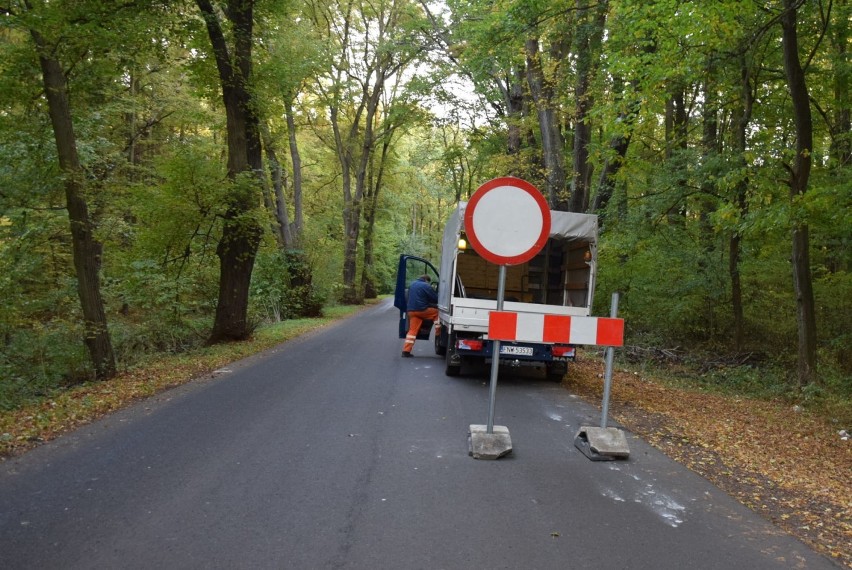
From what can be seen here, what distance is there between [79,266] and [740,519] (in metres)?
9.80

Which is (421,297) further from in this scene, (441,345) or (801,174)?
(801,174)

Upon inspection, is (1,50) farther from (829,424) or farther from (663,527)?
(829,424)

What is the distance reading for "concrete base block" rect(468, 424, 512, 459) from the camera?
16.8ft

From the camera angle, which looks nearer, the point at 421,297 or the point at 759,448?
the point at 759,448

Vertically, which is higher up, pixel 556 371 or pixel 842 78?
pixel 842 78

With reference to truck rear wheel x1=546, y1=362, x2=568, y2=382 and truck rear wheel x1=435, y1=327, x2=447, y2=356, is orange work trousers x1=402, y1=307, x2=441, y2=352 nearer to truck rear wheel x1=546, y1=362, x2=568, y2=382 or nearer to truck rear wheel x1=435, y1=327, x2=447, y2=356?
truck rear wheel x1=435, y1=327, x2=447, y2=356

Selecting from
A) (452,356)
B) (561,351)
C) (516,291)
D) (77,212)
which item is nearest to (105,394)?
(77,212)

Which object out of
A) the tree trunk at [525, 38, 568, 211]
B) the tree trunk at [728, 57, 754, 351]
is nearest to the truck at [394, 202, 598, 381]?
the tree trunk at [728, 57, 754, 351]

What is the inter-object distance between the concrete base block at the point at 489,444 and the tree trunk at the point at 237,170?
9.18m

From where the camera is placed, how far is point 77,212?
9117 mm

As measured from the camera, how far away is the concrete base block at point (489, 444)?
5.12 m

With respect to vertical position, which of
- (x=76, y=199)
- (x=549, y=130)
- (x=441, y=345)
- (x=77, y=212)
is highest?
(x=549, y=130)

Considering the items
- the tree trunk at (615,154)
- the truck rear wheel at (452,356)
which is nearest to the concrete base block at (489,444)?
the truck rear wheel at (452,356)

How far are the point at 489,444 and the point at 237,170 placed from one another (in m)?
10.4
